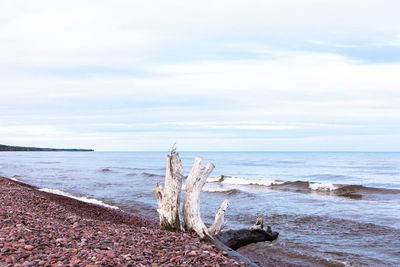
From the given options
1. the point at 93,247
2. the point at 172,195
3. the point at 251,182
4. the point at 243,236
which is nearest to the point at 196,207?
the point at 172,195

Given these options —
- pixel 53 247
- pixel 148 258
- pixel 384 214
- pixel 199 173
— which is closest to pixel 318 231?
pixel 384 214

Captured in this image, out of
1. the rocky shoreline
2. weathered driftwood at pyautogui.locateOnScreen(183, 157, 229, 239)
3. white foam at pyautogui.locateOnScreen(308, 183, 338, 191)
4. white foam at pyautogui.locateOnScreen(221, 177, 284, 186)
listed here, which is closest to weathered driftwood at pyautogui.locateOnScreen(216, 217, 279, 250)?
weathered driftwood at pyautogui.locateOnScreen(183, 157, 229, 239)

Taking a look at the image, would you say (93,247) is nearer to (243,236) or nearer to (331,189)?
(243,236)

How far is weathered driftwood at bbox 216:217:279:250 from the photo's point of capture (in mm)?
9906

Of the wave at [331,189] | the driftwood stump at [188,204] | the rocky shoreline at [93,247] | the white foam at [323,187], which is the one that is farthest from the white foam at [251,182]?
the rocky shoreline at [93,247]

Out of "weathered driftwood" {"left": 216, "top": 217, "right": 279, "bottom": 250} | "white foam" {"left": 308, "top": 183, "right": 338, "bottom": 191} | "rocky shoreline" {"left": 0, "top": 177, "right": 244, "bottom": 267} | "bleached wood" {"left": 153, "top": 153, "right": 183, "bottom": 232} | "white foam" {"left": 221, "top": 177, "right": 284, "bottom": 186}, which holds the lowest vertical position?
"white foam" {"left": 221, "top": 177, "right": 284, "bottom": 186}

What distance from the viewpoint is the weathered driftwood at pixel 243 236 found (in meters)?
9.91

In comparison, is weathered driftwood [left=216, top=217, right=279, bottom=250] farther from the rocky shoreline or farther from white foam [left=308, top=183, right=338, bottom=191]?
white foam [left=308, top=183, right=338, bottom=191]

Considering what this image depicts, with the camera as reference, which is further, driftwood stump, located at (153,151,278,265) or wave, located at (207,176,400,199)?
wave, located at (207,176,400,199)

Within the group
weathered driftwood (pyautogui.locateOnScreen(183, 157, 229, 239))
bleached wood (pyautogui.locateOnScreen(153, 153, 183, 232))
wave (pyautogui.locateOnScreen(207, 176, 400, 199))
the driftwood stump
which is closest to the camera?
weathered driftwood (pyautogui.locateOnScreen(183, 157, 229, 239))

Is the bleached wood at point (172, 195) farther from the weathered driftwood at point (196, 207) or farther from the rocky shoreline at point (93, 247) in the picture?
the rocky shoreline at point (93, 247)

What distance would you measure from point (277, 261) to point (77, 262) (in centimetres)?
729

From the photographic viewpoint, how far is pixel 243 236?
34.5 ft

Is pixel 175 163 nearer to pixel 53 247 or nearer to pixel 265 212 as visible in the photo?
pixel 53 247
